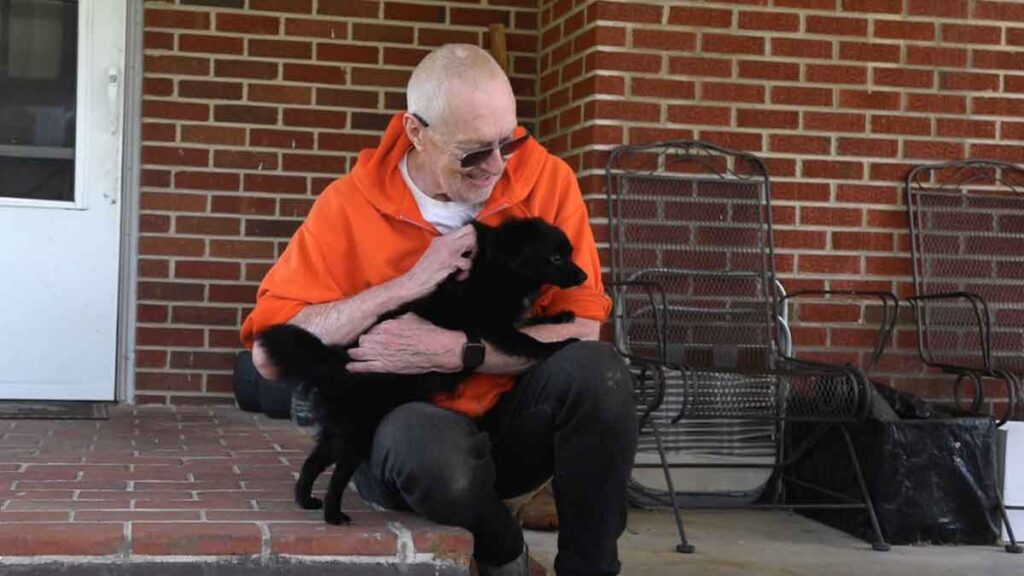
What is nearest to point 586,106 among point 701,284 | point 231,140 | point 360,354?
point 701,284

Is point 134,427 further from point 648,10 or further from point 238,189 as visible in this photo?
point 648,10

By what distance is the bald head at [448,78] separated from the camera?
2486 mm

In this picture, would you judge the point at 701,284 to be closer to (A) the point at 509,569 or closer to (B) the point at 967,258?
(B) the point at 967,258

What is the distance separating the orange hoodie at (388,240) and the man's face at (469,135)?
9cm

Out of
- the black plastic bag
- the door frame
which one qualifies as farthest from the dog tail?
the door frame

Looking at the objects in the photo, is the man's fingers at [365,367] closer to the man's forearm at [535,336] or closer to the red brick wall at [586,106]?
the man's forearm at [535,336]

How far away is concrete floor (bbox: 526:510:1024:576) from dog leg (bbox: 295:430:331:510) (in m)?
0.73

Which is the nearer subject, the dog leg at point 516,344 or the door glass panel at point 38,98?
→ the dog leg at point 516,344

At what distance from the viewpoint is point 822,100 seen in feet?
14.3

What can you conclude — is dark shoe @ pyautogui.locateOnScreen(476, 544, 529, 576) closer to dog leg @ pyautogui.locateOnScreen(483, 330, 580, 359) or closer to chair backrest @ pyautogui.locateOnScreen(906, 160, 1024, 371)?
dog leg @ pyautogui.locateOnScreen(483, 330, 580, 359)

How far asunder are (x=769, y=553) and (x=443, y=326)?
1554 mm

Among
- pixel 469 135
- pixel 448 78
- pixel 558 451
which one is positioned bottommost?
pixel 558 451

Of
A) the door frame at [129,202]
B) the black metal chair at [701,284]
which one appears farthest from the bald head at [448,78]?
the door frame at [129,202]

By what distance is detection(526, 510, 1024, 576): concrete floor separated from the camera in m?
3.45
